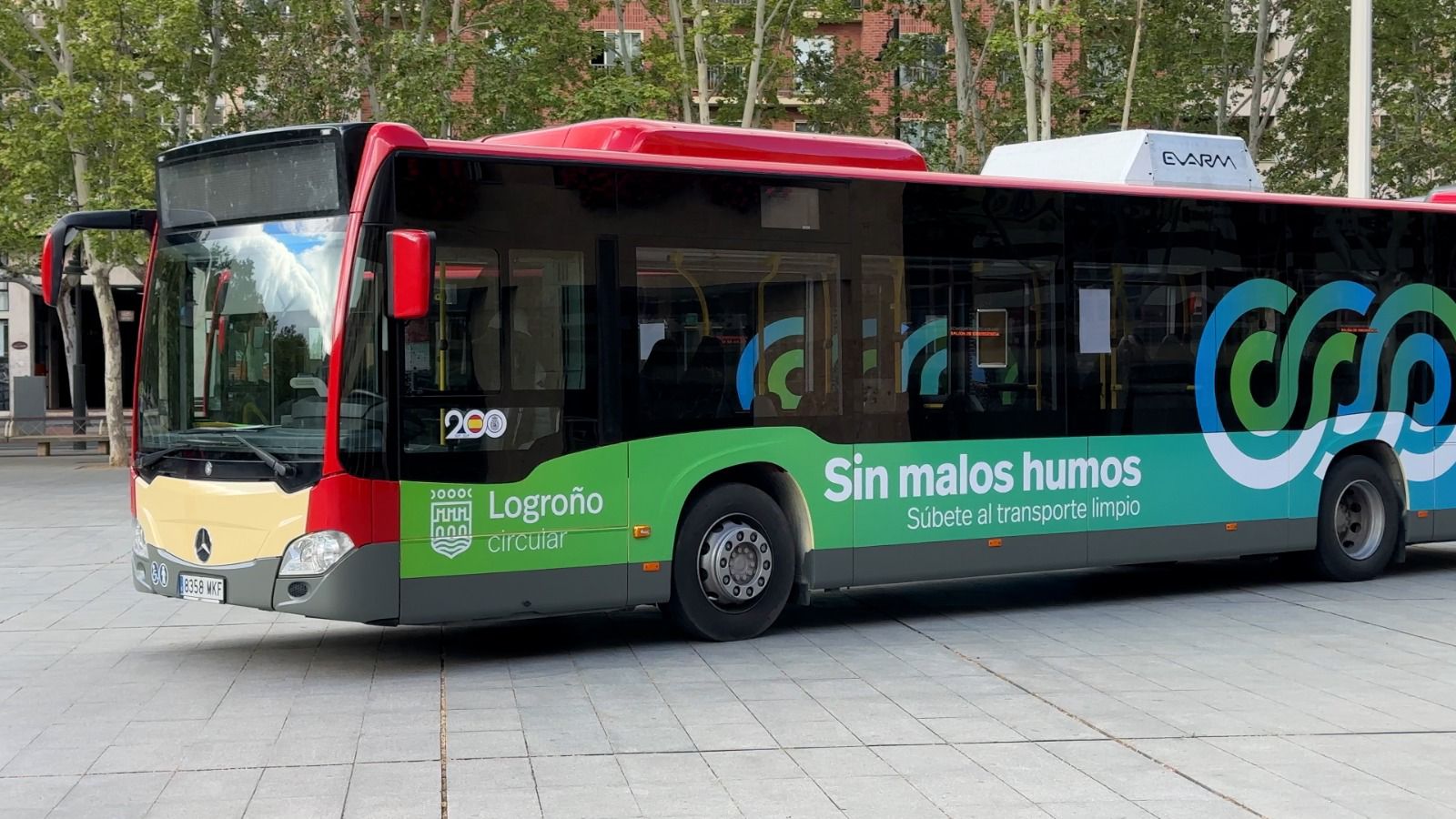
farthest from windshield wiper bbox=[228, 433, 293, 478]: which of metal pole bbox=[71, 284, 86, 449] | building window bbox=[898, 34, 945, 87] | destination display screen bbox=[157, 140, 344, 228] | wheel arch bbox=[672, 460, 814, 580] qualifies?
building window bbox=[898, 34, 945, 87]

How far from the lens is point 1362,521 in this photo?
14000 millimetres

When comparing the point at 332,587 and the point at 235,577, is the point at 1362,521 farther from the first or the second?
the point at 235,577

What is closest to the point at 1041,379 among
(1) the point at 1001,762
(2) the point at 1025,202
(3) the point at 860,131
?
(2) the point at 1025,202

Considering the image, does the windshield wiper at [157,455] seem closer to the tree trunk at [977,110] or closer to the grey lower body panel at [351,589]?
the grey lower body panel at [351,589]

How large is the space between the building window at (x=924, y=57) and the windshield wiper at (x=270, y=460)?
98.8 ft

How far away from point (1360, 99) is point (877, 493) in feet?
33.9

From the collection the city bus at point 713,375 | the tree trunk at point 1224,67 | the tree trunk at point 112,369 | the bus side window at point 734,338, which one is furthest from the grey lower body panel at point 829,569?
the tree trunk at point 1224,67

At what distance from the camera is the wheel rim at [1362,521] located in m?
13.9

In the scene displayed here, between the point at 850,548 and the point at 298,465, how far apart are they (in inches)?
143

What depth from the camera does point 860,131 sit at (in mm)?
39625

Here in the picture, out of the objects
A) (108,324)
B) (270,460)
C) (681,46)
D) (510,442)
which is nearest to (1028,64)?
(681,46)

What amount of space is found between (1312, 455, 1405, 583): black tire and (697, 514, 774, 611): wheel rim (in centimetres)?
507

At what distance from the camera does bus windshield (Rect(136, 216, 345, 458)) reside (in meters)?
9.40

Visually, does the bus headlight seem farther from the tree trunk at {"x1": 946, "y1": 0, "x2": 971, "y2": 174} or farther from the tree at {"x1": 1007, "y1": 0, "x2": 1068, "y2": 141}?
the tree trunk at {"x1": 946, "y1": 0, "x2": 971, "y2": 174}
